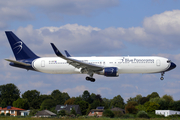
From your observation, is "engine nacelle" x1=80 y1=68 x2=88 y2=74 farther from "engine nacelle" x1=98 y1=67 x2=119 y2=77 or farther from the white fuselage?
"engine nacelle" x1=98 y1=67 x2=119 y2=77

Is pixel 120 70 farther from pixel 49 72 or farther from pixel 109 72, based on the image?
pixel 49 72

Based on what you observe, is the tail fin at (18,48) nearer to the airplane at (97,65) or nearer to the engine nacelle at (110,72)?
the airplane at (97,65)

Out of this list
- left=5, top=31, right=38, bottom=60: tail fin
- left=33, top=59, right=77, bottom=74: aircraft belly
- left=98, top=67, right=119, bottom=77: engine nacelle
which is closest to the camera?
left=98, top=67, right=119, bottom=77: engine nacelle

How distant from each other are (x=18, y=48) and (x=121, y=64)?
70.0 feet

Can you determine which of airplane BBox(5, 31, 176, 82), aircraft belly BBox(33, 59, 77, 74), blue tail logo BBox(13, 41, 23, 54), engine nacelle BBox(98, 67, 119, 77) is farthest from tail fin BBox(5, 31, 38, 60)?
engine nacelle BBox(98, 67, 119, 77)

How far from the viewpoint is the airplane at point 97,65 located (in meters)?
48.8

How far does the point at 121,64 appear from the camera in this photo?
4931 centimetres

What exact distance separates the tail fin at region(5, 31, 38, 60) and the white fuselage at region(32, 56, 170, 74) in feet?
13.5

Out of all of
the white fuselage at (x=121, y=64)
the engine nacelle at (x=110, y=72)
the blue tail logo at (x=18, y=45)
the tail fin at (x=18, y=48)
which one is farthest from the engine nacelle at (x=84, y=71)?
the blue tail logo at (x=18, y=45)

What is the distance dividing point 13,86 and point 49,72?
77627 millimetres

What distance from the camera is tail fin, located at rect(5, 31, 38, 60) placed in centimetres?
5481

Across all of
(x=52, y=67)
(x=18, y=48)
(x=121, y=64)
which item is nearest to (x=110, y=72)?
(x=121, y=64)

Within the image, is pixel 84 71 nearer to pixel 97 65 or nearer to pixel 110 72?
pixel 97 65

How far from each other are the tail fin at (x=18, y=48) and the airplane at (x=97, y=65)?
0.78 feet
